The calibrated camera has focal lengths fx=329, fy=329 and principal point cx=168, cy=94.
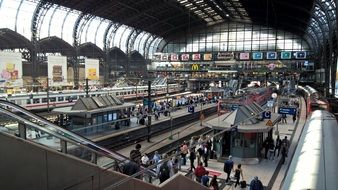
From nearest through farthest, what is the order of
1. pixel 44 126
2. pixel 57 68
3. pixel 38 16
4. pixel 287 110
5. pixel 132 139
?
pixel 44 126 < pixel 132 139 < pixel 287 110 < pixel 57 68 < pixel 38 16

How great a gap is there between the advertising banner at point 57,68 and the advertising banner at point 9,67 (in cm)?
407

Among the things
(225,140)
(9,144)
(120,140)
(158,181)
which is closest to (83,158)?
(9,144)

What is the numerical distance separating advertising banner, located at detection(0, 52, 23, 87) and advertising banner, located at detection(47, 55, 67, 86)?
407 cm

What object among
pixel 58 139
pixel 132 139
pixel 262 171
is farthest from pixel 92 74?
pixel 58 139

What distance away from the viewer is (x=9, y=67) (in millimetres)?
24266

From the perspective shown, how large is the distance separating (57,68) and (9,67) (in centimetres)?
613

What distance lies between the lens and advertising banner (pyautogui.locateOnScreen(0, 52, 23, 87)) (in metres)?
23.6

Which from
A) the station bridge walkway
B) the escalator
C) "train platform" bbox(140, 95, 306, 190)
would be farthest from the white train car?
"train platform" bbox(140, 95, 306, 190)

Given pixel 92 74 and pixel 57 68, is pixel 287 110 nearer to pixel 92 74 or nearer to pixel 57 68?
pixel 57 68

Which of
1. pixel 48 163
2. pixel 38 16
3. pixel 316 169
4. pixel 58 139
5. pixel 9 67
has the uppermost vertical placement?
pixel 38 16

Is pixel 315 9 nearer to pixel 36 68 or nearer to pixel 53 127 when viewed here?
pixel 36 68

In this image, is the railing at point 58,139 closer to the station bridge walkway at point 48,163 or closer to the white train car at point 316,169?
the station bridge walkway at point 48,163

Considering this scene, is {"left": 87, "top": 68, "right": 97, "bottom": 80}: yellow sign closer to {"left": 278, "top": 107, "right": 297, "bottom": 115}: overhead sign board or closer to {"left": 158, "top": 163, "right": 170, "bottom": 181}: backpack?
{"left": 278, "top": 107, "right": 297, "bottom": 115}: overhead sign board

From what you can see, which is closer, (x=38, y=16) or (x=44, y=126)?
(x=44, y=126)
